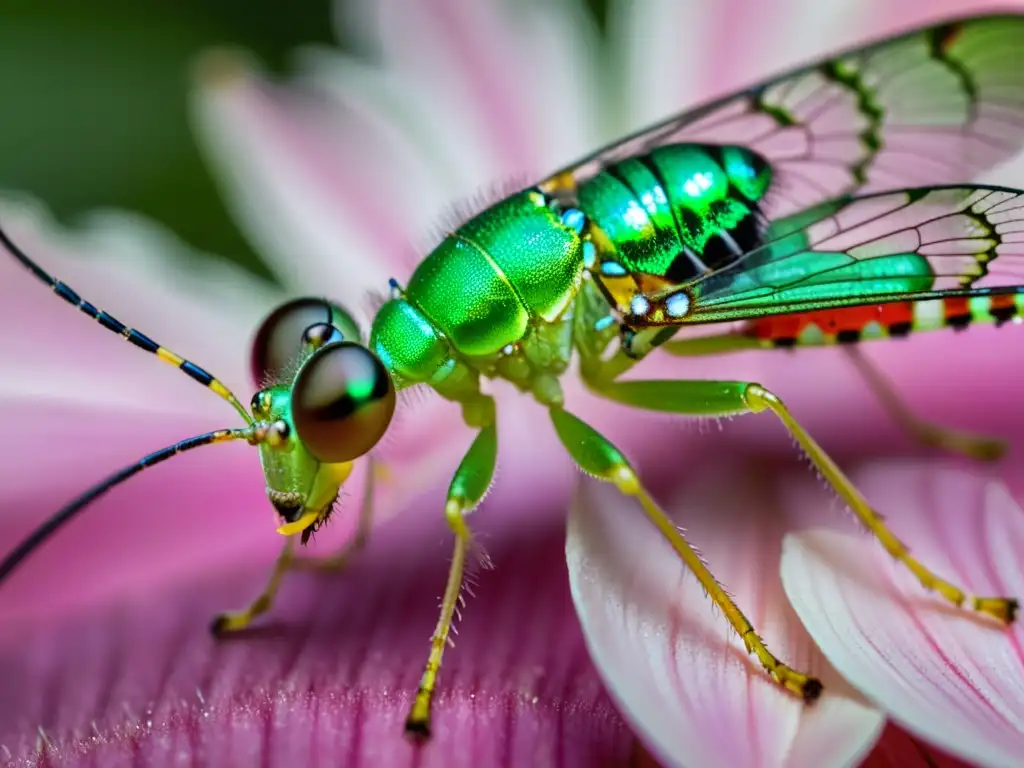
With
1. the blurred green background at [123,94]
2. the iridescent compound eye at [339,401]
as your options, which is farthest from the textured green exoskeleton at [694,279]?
the blurred green background at [123,94]

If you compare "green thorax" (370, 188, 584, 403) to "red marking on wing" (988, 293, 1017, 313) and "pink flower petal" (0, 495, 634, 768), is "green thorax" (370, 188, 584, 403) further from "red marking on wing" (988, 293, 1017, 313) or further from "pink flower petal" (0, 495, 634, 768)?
"red marking on wing" (988, 293, 1017, 313)

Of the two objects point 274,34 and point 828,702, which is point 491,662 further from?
point 274,34

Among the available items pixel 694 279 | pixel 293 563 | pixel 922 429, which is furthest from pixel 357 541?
pixel 922 429

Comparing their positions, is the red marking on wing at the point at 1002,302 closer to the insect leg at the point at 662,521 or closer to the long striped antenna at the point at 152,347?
the insect leg at the point at 662,521

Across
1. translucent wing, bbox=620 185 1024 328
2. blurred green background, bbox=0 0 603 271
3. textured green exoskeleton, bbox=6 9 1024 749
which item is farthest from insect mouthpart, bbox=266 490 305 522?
blurred green background, bbox=0 0 603 271

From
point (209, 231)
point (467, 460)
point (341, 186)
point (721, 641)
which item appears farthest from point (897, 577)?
point (209, 231)

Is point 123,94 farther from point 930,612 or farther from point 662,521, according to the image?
point 930,612
